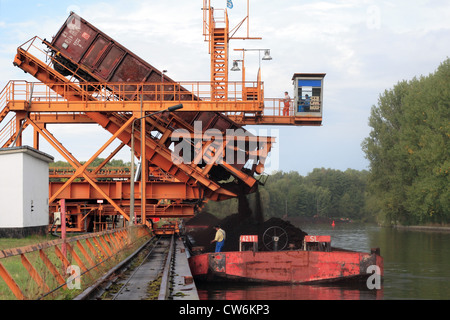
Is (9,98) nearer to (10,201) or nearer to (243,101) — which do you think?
(10,201)

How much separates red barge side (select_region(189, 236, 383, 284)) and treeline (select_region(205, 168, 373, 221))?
74669mm

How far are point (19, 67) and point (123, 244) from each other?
14.6 metres

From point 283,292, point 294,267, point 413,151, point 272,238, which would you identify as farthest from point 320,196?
point 283,292

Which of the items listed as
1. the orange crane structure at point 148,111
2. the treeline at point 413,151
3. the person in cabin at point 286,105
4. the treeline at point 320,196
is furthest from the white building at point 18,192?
the treeline at point 320,196

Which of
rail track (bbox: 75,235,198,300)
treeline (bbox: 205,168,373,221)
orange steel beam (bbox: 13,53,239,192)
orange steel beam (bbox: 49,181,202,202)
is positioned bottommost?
treeline (bbox: 205,168,373,221)

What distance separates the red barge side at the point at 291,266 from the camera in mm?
20219

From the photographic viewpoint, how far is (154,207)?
34969 mm

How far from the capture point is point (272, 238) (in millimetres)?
26312

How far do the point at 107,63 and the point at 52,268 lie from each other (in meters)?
21.1

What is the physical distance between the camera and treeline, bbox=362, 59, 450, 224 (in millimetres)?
56312

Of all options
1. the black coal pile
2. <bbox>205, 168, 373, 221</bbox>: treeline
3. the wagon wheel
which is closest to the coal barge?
the black coal pile

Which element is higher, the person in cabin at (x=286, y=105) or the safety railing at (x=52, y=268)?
the person in cabin at (x=286, y=105)

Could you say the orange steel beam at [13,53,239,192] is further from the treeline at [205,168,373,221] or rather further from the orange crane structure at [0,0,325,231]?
the treeline at [205,168,373,221]

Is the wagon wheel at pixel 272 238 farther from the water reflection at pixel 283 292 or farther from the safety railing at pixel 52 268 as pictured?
the safety railing at pixel 52 268
